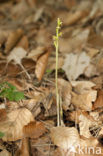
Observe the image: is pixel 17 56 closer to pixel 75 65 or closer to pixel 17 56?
pixel 17 56

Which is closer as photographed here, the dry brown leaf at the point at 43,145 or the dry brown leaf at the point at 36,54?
the dry brown leaf at the point at 43,145

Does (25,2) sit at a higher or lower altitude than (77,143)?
higher

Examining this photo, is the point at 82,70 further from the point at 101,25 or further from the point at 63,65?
the point at 101,25

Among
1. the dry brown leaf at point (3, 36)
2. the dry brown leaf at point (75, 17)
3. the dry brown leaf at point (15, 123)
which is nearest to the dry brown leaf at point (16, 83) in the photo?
the dry brown leaf at point (15, 123)

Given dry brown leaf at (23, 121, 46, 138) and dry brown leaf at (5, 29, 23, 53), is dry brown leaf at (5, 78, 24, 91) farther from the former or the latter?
dry brown leaf at (5, 29, 23, 53)

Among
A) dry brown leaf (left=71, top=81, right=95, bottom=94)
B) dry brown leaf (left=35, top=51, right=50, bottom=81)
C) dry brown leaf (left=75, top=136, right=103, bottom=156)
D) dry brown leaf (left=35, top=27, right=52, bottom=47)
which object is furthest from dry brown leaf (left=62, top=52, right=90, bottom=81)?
dry brown leaf (left=75, top=136, right=103, bottom=156)

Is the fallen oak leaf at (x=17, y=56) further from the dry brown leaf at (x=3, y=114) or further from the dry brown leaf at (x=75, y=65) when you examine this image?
the dry brown leaf at (x=3, y=114)

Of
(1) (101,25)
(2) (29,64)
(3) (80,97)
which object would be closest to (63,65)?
(2) (29,64)
